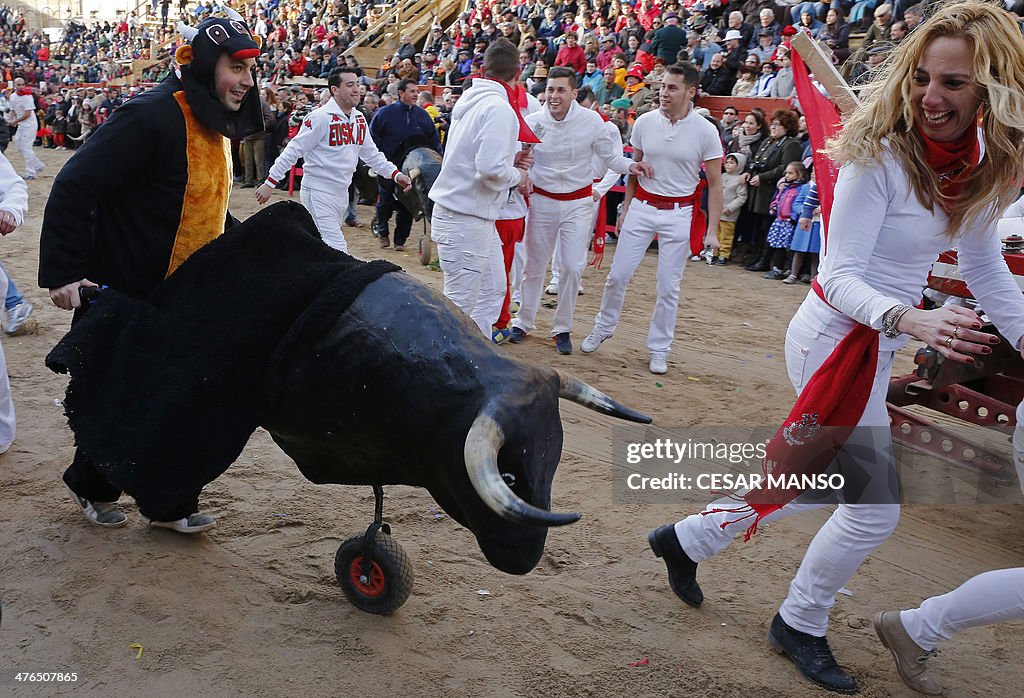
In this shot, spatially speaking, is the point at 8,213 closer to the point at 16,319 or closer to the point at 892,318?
the point at 16,319

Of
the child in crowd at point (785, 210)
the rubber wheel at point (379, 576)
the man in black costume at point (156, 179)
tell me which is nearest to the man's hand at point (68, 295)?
the man in black costume at point (156, 179)

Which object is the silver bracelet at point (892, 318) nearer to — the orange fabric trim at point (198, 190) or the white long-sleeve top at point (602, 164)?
the orange fabric trim at point (198, 190)

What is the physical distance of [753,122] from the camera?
11766 millimetres

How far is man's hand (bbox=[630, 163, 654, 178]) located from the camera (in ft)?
22.1

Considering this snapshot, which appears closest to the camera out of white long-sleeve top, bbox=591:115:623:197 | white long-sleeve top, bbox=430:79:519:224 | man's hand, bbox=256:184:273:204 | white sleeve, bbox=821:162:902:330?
white sleeve, bbox=821:162:902:330

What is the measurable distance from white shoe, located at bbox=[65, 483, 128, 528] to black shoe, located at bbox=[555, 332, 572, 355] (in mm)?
3976

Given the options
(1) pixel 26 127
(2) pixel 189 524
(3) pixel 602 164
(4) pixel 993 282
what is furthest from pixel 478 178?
(1) pixel 26 127

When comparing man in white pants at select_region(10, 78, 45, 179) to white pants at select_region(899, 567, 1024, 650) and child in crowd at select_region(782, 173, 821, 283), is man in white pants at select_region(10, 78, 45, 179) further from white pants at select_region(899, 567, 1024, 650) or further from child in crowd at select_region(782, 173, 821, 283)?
white pants at select_region(899, 567, 1024, 650)

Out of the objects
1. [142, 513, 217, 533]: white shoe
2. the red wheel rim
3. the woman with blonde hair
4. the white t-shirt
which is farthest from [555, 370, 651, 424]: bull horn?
the white t-shirt

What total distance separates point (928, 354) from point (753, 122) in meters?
8.30

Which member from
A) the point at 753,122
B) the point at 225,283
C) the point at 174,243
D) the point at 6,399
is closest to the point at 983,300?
the point at 225,283

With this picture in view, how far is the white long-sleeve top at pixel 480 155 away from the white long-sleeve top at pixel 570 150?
3.99ft

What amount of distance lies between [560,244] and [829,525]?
14.9 ft

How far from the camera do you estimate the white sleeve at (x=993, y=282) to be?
3.05 meters
